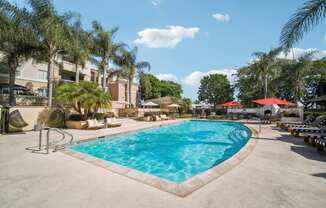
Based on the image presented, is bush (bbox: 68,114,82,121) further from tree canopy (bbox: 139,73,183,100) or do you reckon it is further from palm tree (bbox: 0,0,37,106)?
tree canopy (bbox: 139,73,183,100)

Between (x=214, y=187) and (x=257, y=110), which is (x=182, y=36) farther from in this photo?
(x=257, y=110)

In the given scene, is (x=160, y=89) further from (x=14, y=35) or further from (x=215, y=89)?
(x=14, y=35)

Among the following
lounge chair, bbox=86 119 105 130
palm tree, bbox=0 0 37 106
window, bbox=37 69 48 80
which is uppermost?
palm tree, bbox=0 0 37 106

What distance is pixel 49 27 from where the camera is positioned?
43.7 feet

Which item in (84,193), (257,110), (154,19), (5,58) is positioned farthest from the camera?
(257,110)

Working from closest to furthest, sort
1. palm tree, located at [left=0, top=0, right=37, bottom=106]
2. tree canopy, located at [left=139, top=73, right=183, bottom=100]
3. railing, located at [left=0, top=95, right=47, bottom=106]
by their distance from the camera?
palm tree, located at [left=0, top=0, right=37, bottom=106]
railing, located at [left=0, top=95, right=47, bottom=106]
tree canopy, located at [left=139, top=73, right=183, bottom=100]

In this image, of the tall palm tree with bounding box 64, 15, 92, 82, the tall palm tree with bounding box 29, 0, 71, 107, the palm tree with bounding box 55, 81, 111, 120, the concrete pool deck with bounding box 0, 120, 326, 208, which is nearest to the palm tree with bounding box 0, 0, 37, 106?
the tall palm tree with bounding box 29, 0, 71, 107

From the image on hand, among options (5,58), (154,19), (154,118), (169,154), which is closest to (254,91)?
(154,118)

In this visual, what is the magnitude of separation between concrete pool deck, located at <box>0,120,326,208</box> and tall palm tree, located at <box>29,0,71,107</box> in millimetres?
11334

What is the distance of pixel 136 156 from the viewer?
8.34 metres

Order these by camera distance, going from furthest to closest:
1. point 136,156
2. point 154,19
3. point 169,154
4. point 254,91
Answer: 1. point 254,91
2. point 154,19
3. point 169,154
4. point 136,156

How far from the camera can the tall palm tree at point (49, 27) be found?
13320 millimetres

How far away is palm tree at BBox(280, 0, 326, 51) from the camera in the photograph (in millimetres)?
5723

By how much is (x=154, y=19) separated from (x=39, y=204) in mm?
14246
